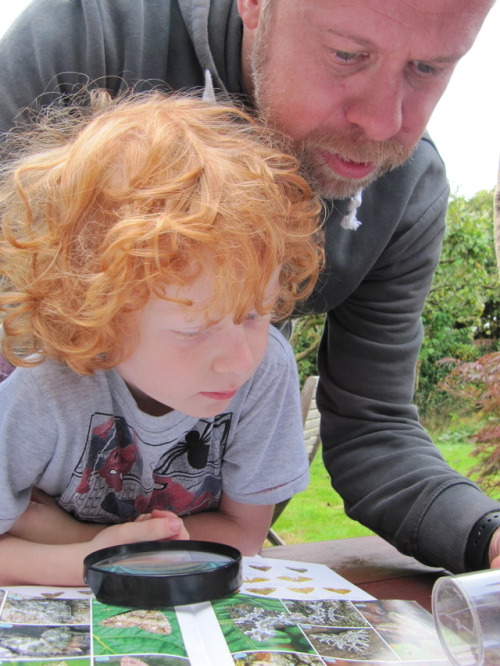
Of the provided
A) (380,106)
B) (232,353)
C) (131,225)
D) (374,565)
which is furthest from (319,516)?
(131,225)

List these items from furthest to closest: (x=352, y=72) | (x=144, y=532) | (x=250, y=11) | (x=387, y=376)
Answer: (x=387, y=376), (x=250, y=11), (x=352, y=72), (x=144, y=532)

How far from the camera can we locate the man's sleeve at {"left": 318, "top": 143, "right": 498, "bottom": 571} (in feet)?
4.75

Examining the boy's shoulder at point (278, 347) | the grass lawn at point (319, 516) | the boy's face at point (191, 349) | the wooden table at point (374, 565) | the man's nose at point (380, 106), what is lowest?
the grass lawn at point (319, 516)

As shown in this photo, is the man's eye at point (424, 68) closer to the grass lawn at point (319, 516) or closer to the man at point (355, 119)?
the man at point (355, 119)

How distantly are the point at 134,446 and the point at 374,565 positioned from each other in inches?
19.7

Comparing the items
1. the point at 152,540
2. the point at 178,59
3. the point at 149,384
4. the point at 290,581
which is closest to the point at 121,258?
the point at 149,384

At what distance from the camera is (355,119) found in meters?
1.33

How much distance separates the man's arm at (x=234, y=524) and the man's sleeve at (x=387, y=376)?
23 centimetres

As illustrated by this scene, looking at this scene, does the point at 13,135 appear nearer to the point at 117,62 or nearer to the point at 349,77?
the point at 117,62

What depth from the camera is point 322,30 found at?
1.28m

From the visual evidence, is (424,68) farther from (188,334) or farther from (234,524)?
(234,524)

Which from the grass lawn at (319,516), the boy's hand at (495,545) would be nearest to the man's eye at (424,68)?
the boy's hand at (495,545)

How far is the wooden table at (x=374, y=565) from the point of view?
4.13ft

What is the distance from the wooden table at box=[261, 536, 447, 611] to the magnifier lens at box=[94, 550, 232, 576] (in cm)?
35
